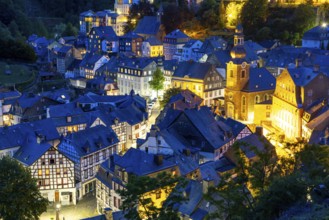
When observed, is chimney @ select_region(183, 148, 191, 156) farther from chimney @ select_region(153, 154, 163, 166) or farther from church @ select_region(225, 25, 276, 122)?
church @ select_region(225, 25, 276, 122)

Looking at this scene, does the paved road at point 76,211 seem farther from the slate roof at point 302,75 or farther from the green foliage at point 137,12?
the green foliage at point 137,12

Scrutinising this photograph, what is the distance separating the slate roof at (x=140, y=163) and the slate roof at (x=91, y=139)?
523 centimetres

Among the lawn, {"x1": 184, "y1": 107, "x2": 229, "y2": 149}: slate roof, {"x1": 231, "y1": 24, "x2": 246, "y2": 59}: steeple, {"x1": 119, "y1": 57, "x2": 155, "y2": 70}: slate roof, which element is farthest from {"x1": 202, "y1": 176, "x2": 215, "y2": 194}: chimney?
the lawn

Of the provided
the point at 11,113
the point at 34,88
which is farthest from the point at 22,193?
the point at 34,88

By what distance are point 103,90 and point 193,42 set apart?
1927cm

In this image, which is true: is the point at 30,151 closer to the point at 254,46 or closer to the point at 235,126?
the point at 235,126

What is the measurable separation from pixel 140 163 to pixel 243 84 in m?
24.3

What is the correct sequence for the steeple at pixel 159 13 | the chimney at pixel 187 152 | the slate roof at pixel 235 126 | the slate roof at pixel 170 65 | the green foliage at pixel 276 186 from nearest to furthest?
1. the green foliage at pixel 276 186
2. the chimney at pixel 187 152
3. the slate roof at pixel 235 126
4. the slate roof at pixel 170 65
5. the steeple at pixel 159 13

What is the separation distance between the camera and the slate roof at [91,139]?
119ft

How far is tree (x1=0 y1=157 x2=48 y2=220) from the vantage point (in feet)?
91.6

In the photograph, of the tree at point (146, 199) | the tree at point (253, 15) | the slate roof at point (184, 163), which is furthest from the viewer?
the tree at point (253, 15)

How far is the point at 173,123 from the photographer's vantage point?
39125 millimetres

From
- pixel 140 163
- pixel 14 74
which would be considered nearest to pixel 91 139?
pixel 140 163

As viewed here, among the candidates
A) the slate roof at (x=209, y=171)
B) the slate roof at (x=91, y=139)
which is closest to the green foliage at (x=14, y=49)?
the slate roof at (x=91, y=139)
